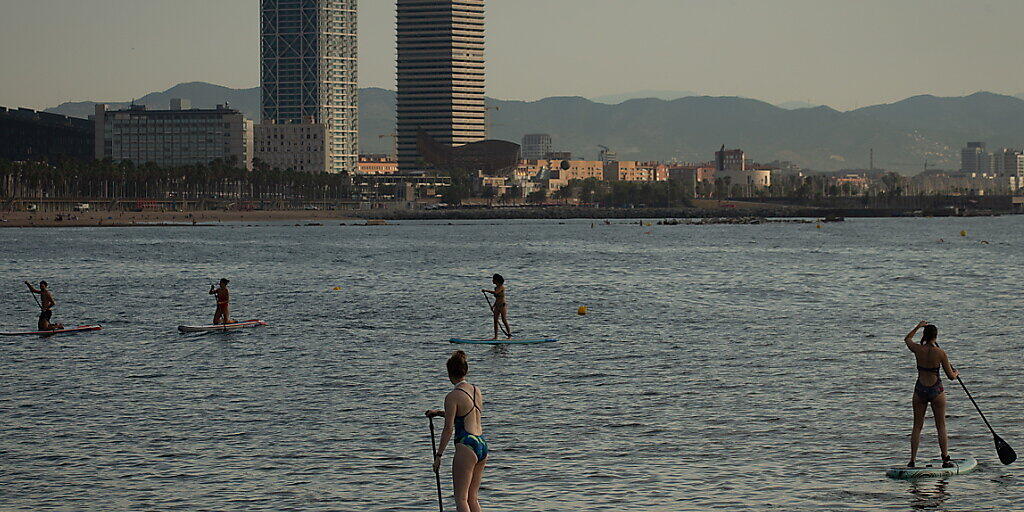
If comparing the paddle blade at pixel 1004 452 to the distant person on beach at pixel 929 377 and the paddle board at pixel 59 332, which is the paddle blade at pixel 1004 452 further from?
the paddle board at pixel 59 332

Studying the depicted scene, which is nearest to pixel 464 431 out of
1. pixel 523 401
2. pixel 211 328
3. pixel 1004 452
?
pixel 1004 452

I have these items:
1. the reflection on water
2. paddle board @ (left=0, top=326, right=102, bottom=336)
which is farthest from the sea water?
paddle board @ (left=0, top=326, right=102, bottom=336)

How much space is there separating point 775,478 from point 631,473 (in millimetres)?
2785

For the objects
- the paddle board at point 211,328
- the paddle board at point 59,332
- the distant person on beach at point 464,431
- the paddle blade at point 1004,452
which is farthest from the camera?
the paddle board at point 211,328

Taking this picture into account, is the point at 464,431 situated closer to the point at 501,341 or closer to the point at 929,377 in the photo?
the point at 929,377

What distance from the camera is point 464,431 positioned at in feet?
64.3

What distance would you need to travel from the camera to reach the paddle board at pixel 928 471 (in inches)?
1035

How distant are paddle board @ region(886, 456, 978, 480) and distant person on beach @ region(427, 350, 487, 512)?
988cm

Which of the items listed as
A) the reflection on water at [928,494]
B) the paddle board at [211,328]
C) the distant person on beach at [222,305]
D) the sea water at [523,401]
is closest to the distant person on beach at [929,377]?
the reflection on water at [928,494]

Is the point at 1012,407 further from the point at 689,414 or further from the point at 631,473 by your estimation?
the point at 631,473

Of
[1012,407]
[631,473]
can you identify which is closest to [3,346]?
[631,473]

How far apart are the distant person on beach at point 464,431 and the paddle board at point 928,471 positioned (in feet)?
32.4

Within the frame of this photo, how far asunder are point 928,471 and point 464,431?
11.1 m

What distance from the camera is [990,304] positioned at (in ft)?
245
